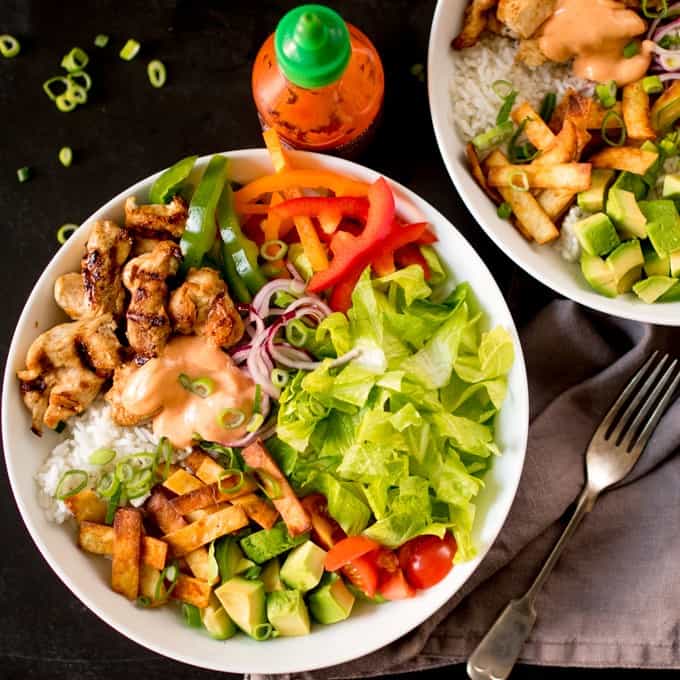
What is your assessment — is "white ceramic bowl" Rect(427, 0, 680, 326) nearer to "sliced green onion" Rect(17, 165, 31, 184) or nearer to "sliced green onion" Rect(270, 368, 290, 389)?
"sliced green onion" Rect(270, 368, 290, 389)

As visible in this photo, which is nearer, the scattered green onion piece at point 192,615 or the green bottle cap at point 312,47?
the green bottle cap at point 312,47

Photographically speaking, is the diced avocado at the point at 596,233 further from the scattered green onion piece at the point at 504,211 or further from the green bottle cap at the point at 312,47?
the green bottle cap at the point at 312,47

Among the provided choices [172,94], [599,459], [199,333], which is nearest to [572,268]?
[599,459]

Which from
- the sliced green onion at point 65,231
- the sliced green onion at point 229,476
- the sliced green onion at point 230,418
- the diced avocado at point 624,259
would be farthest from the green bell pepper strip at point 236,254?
the diced avocado at point 624,259

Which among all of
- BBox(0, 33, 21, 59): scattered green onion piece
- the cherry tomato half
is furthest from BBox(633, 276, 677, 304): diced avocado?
BBox(0, 33, 21, 59): scattered green onion piece

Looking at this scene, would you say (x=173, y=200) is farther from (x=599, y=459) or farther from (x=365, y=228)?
(x=599, y=459)

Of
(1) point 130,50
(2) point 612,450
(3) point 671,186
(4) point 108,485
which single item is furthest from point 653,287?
(1) point 130,50
